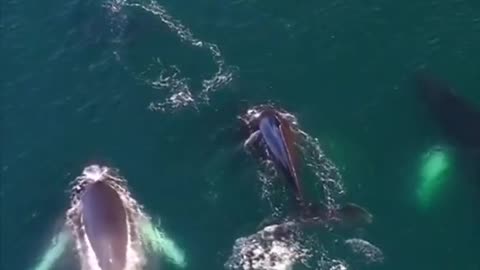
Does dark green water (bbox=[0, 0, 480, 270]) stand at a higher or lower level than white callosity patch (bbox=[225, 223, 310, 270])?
higher

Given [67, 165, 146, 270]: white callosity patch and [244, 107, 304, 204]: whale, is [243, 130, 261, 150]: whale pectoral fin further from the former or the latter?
[67, 165, 146, 270]: white callosity patch

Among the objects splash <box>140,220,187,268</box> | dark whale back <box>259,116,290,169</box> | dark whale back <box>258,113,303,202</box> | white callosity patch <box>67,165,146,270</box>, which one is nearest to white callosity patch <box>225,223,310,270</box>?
dark whale back <box>258,113,303,202</box>

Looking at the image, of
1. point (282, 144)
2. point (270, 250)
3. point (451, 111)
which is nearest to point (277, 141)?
point (282, 144)

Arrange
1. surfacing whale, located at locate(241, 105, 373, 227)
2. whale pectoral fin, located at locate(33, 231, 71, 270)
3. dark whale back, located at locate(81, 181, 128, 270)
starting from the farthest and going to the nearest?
whale pectoral fin, located at locate(33, 231, 71, 270) < surfacing whale, located at locate(241, 105, 373, 227) < dark whale back, located at locate(81, 181, 128, 270)

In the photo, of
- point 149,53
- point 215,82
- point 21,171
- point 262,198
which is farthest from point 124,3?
point 262,198

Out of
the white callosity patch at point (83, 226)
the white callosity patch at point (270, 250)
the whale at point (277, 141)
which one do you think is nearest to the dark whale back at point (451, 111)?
the whale at point (277, 141)

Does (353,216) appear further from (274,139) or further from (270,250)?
(274,139)
